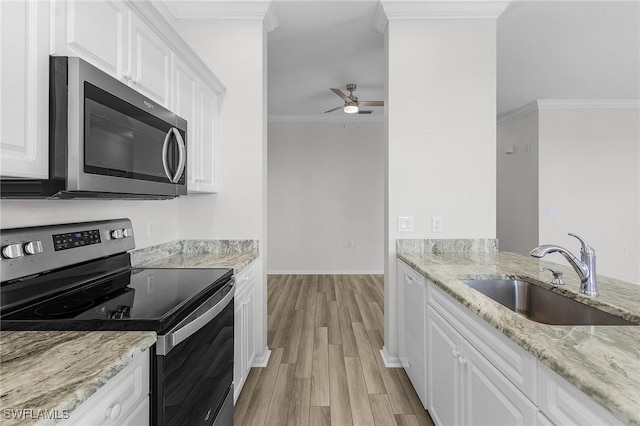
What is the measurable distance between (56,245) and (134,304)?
0.46m

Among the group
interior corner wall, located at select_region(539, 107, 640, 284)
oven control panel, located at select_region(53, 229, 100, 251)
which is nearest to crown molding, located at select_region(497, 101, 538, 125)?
interior corner wall, located at select_region(539, 107, 640, 284)

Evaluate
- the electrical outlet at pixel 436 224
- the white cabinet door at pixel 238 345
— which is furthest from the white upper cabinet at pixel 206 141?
the electrical outlet at pixel 436 224

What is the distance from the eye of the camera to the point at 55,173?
1.04m

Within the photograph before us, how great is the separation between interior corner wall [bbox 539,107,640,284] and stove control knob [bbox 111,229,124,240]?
5.73m

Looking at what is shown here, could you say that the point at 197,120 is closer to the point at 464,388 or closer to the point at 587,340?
the point at 464,388

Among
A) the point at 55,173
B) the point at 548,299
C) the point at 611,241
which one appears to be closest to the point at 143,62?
the point at 55,173

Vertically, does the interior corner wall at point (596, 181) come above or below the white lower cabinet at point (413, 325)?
above

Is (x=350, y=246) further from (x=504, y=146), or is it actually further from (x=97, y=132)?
(x=97, y=132)

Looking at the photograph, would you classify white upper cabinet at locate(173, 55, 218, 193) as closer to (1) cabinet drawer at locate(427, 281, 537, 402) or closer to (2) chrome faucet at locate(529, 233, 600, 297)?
(1) cabinet drawer at locate(427, 281, 537, 402)

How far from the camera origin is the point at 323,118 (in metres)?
5.78

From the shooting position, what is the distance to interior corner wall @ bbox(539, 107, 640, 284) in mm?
5121

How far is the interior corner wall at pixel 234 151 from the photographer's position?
257cm

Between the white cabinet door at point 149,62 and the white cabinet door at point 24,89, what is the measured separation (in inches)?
20.1

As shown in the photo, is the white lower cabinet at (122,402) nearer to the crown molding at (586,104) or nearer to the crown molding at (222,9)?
the crown molding at (222,9)
